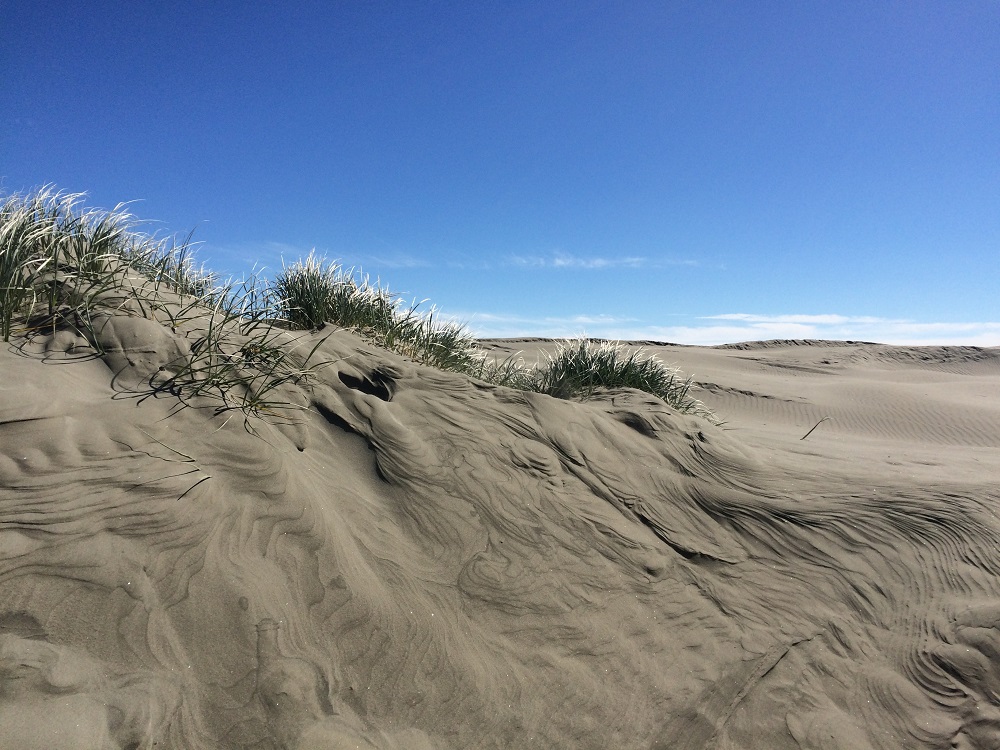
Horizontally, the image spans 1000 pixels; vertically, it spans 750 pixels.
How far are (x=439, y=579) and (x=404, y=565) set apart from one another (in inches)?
6.8

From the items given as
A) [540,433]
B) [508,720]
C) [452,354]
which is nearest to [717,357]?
[452,354]

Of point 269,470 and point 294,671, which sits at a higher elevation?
point 269,470

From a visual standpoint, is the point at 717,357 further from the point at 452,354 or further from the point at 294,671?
the point at 294,671

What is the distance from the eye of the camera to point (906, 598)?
322cm

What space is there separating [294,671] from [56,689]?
69 cm

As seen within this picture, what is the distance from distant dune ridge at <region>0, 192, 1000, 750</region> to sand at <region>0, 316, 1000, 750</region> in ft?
0.04

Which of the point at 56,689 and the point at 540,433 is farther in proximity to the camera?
the point at 540,433

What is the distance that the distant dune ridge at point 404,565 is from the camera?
200cm

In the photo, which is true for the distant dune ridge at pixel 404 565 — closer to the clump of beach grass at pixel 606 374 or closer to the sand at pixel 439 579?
the sand at pixel 439 579

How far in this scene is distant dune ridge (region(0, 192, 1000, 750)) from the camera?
78.6 inches

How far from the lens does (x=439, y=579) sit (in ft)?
9.00

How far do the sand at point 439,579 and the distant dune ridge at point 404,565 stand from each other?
0.04ft

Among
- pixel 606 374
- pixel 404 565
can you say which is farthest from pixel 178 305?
pixel 606 374

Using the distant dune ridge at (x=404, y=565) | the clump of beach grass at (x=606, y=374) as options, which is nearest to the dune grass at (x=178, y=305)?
the distant dune ridge at (x=404, y=565)
